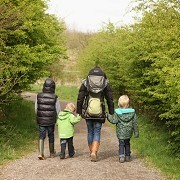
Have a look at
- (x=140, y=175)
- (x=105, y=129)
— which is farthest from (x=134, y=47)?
(x=140, y=175)

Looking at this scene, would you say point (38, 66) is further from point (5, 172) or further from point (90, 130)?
point (5, 172)

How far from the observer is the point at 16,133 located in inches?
451

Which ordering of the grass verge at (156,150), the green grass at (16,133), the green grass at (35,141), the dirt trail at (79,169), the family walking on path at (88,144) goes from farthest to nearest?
the green grass at (16,133)
the green grass at (35,141)
the grass verge at (156,150)
the family walking on path at (88,144)
the dirt trail at (79,169)

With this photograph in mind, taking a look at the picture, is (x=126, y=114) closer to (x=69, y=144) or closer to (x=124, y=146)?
(x=124, y=146)

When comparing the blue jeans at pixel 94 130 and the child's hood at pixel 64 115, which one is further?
the child's hood at pixel 64 115

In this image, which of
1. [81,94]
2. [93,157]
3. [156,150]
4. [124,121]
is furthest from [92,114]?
[156,150]

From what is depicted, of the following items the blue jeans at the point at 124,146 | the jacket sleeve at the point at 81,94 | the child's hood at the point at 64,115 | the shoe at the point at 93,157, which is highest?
the jacket sleeve at the point at 81,94

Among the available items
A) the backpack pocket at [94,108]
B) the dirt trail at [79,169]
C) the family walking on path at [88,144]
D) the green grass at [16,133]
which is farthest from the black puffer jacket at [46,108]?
the green grass at [16,133]

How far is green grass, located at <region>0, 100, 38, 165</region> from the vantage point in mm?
9258

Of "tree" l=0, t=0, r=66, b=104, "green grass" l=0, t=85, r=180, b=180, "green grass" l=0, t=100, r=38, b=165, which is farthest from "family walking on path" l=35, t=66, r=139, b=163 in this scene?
"tree" l=0, t=0, r=66, b=104

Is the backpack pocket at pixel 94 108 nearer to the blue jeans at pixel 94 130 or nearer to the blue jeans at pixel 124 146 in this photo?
the blue jeans at pixel 94 130

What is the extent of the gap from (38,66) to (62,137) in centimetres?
415

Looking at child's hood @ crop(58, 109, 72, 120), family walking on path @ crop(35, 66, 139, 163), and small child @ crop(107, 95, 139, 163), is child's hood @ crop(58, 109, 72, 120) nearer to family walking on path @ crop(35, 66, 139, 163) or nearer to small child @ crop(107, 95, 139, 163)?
family walking on path @ crop(35, 66, 139, 163)

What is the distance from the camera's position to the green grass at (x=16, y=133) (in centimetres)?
926
